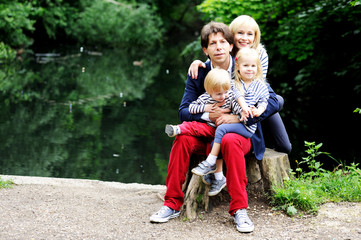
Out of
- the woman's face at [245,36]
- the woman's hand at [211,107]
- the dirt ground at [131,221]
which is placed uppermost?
the woman's face at [245,36]

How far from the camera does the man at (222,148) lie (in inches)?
145

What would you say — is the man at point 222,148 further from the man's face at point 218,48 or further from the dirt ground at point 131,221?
the dirt ground at point 131,221

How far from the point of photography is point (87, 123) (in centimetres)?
965

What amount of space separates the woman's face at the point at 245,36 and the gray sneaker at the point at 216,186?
118 cm

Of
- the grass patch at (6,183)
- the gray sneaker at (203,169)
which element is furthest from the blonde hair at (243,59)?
the grass patch at (6,183)

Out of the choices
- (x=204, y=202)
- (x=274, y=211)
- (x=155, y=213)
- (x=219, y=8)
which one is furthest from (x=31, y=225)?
(x=219, y=8)

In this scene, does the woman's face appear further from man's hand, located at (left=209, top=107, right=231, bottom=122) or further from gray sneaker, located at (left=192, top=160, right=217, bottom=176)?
gray sneaker, located at (left=192, top=160, right=217, bottom=176)

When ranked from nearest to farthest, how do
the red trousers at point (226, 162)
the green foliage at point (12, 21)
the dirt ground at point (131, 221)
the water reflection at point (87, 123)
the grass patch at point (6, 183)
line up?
the dirt ground at point (131, 221), the red trousers at point (226, 162), the grass patch at point (6, 183), the water reflection at point (87, 123), the green foliage at point (12, 21)

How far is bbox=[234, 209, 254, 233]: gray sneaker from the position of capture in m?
3.62

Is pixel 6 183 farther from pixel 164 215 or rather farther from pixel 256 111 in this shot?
pixel 256 111

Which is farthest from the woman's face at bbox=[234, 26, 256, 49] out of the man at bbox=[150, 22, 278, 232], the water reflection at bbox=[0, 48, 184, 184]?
the water reflection at bbox=[0, 48, 184, 184]

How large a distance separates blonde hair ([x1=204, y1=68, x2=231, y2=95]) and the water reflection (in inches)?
122

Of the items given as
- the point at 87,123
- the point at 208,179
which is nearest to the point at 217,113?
the point at 208,179

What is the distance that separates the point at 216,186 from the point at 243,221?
409 millimetres
